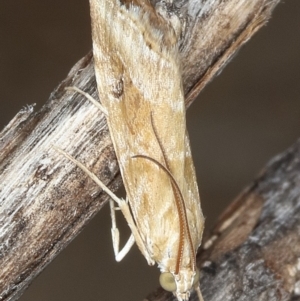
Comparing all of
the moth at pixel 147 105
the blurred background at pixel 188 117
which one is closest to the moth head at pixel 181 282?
the moth at pixel 147 105

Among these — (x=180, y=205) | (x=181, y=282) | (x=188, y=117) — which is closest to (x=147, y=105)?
(x=180, y=205)

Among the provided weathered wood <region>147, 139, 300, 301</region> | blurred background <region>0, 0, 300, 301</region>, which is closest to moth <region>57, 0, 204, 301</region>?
weathered wood <region>147, 139, 300, 301</region>

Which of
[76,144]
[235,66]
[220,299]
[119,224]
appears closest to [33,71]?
[119,224]

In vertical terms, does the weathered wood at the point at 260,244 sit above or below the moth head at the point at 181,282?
below

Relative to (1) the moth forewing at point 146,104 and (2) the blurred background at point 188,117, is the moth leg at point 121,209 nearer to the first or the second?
(1) the moth forewing at point 146,104

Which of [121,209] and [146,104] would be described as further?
[121,209]

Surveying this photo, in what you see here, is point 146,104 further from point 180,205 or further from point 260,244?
point 260,244
